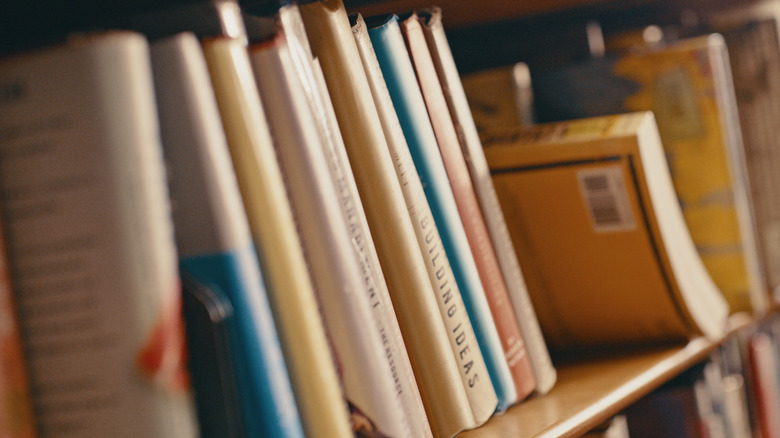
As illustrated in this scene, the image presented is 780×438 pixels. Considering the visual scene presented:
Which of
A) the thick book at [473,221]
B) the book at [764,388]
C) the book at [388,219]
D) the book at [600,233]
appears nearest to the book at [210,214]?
the book at [388,219]

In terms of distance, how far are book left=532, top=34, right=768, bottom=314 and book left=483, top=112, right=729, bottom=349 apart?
8 cm

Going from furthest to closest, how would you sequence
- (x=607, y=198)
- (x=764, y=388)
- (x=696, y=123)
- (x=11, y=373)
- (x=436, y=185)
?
(x=764, y=388)
(x=696, y=123)
(x=607, y=198)
(x=436, y=185)
(x=11, y=373)

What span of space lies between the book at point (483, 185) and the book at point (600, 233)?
0.13 metres

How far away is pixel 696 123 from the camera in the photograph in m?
0.88

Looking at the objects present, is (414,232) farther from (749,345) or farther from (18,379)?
(749,345)

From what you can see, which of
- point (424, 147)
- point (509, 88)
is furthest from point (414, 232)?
point (509, 88)

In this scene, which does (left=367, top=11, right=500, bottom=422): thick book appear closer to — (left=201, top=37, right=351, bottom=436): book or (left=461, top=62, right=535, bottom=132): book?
(left=201, top=37, right=351, bottom=436): book

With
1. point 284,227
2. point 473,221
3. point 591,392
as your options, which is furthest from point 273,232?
point 591,392

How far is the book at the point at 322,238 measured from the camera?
1.50 ft

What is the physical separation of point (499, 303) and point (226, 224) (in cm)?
30

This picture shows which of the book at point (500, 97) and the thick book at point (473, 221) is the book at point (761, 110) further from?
the thick book at point (473, 221)

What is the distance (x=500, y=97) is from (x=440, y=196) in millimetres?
349

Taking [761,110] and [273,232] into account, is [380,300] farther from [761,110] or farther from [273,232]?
[761,110]

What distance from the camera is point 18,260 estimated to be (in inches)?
14.1
